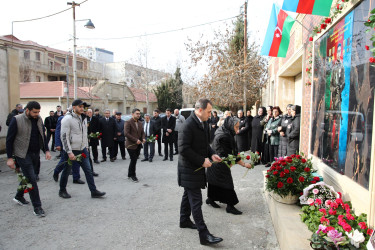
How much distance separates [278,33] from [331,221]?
16.1ft

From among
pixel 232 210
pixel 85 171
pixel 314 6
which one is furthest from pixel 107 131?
pixel 314 6

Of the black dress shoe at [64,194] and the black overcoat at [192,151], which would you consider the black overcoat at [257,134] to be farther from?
the black dress shoe at [64,194]

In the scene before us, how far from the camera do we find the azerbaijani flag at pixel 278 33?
6.27 metres

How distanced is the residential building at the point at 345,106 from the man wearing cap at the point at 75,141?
4365 mm

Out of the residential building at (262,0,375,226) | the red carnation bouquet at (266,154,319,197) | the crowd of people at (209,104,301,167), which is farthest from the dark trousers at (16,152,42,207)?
the residential building at (262,0,375,226)

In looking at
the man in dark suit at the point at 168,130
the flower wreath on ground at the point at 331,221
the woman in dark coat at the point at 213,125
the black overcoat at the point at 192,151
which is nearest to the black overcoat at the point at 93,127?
the man in dark suit at the point at 168,130

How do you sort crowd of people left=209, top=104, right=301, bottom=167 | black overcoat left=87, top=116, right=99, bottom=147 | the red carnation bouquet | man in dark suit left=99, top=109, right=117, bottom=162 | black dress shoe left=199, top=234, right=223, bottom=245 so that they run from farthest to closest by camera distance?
man in dark suit left=99, top=109, right=117, bottom=162 < black overcoat left=87, top=116, right=99, bottom=147 < crowd of people left=209, top=104, right=301, bottom=167 < the red carnation bouquet < black dress shoe left=199, top=234, right=223, bottom=245

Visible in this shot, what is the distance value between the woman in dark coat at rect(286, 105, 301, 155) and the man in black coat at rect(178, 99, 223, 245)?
348 cm

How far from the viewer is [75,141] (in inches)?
211

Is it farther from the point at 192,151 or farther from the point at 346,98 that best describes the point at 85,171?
the point at 346,98

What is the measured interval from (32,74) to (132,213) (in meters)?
44.7

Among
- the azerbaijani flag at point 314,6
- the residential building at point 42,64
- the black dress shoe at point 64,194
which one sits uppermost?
the residential building at point 42,64

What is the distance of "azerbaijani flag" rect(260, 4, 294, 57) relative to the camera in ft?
20.6

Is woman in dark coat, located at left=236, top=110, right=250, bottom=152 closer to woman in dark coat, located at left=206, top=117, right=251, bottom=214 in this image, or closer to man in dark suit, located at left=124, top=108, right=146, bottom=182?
man in dark suit, located at left=124, top=108, right=146, bottom=182
